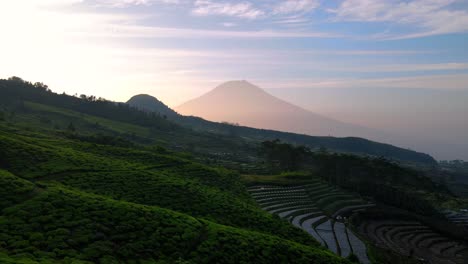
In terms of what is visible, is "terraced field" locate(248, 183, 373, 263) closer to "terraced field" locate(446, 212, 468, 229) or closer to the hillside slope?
the hillside slope

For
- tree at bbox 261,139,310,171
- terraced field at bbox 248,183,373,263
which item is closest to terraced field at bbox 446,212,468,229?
terraced field at bbox 248,183,373,263

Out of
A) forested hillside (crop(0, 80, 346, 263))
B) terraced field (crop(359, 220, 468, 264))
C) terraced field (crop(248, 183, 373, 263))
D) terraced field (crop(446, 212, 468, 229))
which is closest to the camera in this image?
forested hillside (crop(0, 80, 346, 263))

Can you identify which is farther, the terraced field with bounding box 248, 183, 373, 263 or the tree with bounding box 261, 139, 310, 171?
the tree with bounding box 261, 139, 310, 171

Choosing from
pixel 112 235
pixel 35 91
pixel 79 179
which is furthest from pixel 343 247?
pixel 35 91

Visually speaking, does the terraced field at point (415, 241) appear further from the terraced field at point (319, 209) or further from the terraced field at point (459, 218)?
the terraced field at point (459, 218)

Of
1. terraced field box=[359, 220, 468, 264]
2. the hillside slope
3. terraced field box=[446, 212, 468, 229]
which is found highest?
the hillside slope

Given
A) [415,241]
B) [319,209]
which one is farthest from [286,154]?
[415,241]

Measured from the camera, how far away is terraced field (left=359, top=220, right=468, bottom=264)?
46312mm

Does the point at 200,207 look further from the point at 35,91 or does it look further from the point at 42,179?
the point at 35,91

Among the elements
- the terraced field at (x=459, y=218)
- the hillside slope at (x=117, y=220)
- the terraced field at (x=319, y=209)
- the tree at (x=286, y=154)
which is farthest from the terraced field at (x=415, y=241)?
the tree at (x=286, y=154)

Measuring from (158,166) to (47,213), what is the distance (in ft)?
87.9

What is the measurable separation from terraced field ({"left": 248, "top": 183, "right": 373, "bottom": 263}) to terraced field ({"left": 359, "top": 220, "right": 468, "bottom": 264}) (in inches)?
182

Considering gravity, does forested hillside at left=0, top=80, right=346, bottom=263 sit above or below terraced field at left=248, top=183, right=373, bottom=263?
above

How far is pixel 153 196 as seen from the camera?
1436 inches
